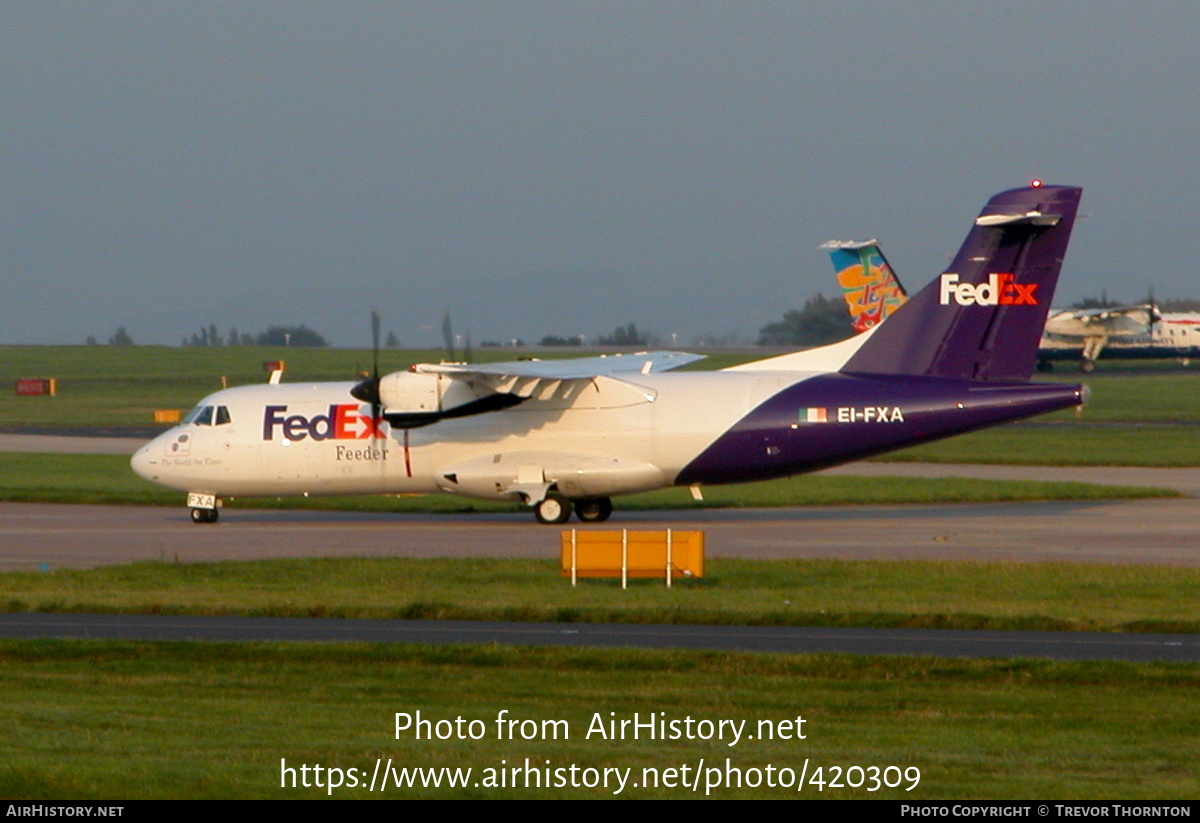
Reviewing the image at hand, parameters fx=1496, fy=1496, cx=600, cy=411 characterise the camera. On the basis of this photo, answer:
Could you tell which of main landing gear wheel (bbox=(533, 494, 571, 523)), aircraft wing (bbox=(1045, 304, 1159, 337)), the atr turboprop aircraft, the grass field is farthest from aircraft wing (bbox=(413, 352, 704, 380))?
aircraft wing (bbox=(1045, 304, 1159, 337))

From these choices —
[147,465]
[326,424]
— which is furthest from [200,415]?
[326,424]

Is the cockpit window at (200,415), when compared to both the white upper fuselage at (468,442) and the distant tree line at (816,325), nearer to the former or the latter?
the white upper fuselage at (468,442)

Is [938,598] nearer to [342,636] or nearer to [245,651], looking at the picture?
[342,636]

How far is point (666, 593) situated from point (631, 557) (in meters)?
1.18

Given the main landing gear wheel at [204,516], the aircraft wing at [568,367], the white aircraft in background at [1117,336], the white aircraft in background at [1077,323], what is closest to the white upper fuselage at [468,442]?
the main landing gear wheel at [204,516]

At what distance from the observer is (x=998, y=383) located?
88.7 ft

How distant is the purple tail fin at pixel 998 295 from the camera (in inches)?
1066

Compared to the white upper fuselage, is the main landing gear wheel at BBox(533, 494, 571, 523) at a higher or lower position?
lower

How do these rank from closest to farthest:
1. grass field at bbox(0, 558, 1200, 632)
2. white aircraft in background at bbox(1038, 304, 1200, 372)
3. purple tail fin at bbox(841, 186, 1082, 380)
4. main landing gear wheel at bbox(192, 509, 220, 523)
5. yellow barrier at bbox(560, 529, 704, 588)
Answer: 1. grass field at bbox(0, 558, 1200, 632)
2. yellow barrier at bbox(560, 529, 704, 588)
3. purple tail fin at bbox(841, 186, 1082, 380)
4. main landing gear wheel at bbox(192, 509, 220, 523)
5. white aircraft in background at bbox(1038, 304, 1200, 372)

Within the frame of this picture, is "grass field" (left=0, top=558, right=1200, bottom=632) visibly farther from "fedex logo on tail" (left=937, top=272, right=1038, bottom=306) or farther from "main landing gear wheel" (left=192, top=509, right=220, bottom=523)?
"main landing gear wheel" (left=192, top=509, right=220, bottom=523)

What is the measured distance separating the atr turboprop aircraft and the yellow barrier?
6.83 m

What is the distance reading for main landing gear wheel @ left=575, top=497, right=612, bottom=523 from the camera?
30.0 meters
